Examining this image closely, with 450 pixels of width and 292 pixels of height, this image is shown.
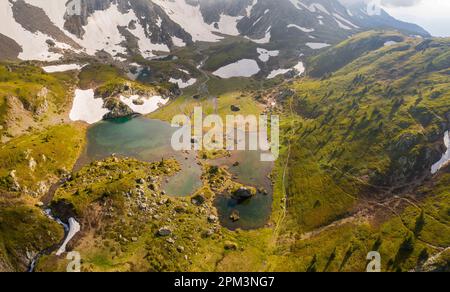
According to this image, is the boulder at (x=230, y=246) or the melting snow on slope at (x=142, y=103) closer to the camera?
the boulder at (x=230, y=246)

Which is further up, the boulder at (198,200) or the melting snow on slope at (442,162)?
the melting snow on slope at (442,162)

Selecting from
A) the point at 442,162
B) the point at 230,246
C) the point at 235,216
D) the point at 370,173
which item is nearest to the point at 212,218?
the point at 235,216

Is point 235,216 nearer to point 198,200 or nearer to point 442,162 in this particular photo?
point 198,200

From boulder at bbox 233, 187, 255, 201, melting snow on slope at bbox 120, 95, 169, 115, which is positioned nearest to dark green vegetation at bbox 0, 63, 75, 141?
melting snow on slope at bbox 120, 95, 169, 115

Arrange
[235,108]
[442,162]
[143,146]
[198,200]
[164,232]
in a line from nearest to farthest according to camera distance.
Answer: [164,232] → [198,200] → [442,162] → [143,146] → [235,108]

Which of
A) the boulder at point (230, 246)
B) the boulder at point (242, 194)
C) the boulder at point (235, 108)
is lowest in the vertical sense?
the boulder at point (230, 246)

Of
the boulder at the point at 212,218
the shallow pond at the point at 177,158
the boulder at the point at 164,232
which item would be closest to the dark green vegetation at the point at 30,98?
the shallow pond at the point at 177,158

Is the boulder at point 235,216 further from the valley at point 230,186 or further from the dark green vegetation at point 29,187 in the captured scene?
the dark green vegetation at point 29,187
